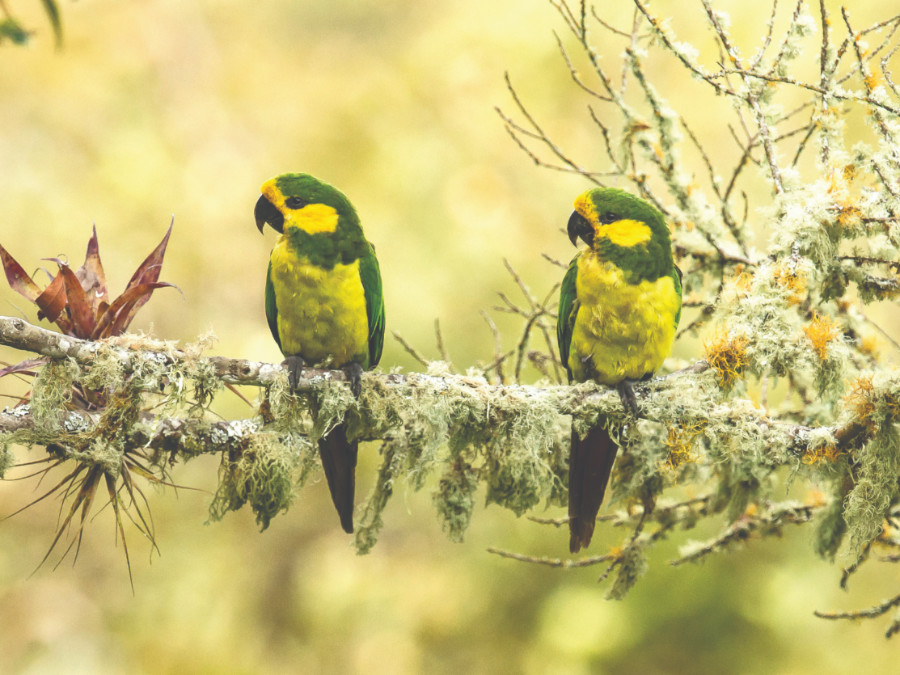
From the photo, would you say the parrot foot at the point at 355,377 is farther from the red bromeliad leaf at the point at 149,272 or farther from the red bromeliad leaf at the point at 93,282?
the red bromeliad leaf at the point at 93,282

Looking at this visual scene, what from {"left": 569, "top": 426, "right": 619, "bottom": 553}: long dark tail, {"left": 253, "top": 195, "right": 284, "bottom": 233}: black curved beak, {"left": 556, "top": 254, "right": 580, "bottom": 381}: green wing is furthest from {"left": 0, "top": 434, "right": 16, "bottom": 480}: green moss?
{"left": 556, "top": 254, "right": 580, "bottom": 381}: green wing

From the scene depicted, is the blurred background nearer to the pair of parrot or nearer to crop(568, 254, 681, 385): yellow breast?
the pair of parrot

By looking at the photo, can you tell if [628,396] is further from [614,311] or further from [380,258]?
[380,258]

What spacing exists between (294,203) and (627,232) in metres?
1.29

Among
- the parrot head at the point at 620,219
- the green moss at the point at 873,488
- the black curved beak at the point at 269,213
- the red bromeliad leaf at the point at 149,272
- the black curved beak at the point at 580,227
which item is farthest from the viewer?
the black curved beak at the point at 269,213

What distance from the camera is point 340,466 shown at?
2980mm

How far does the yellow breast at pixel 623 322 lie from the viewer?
116 inches

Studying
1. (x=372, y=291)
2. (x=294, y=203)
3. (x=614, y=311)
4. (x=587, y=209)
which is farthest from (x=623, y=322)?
(x=294, y=203)

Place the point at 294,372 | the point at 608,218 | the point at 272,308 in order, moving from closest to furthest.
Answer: the point at 294,372 → the point at 608,218 → the point at 272,308

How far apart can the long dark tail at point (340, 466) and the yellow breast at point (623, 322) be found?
0.94 metres

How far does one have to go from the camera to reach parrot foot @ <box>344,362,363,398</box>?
275 cm

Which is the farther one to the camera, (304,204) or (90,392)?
(304,204)

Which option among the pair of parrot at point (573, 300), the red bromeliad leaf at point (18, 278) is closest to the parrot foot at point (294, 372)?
the pair of parrot at point (573, 300)

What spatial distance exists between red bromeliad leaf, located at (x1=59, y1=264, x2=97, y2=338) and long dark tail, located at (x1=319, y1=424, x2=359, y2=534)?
0.86 metres
